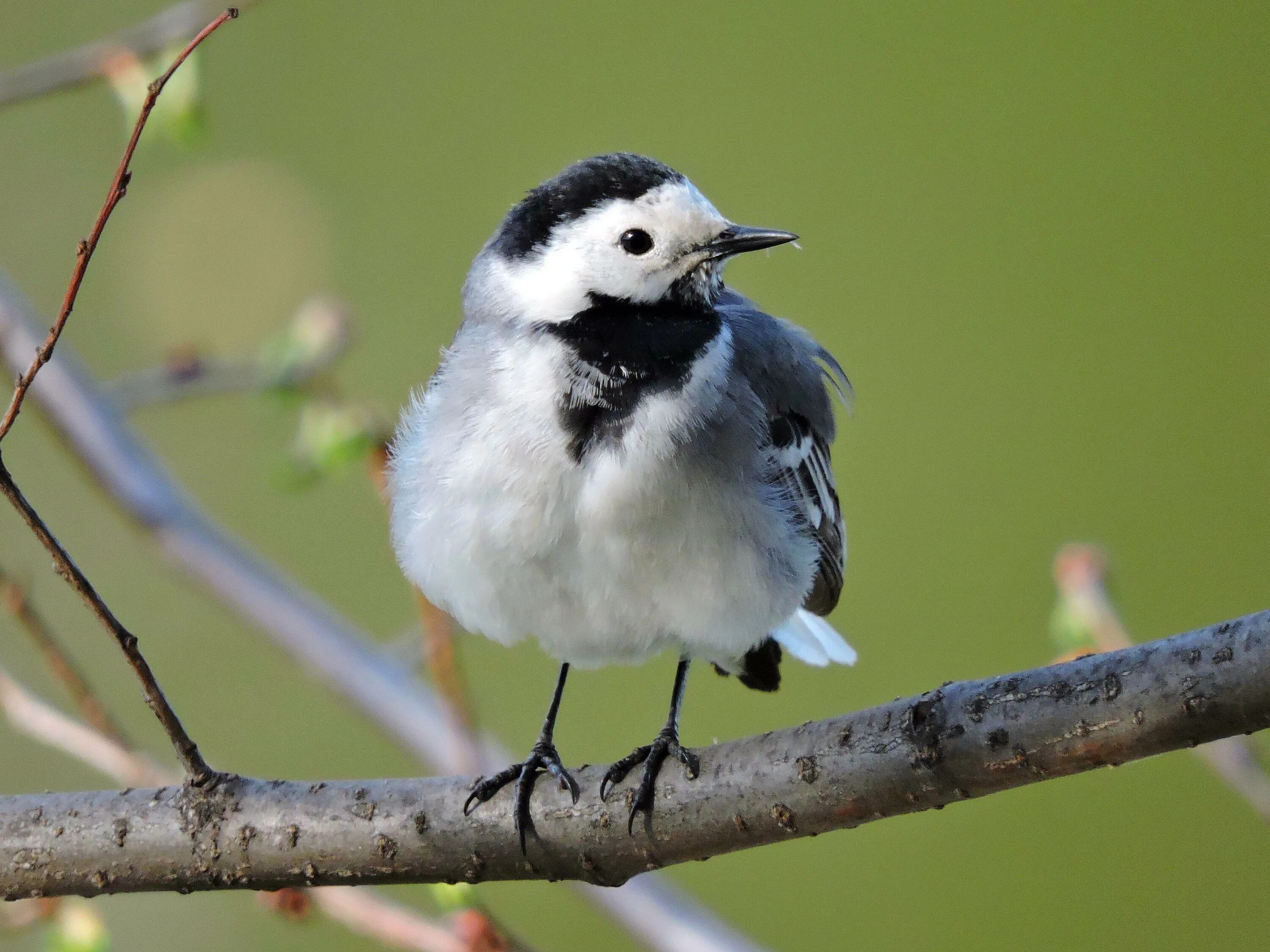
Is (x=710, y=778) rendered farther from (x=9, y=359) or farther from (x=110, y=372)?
(x=110, y=372)

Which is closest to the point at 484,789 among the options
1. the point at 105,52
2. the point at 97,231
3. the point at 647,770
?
the point at 647,770

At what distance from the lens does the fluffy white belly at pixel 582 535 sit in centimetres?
122

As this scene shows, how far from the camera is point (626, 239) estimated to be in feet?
4.25

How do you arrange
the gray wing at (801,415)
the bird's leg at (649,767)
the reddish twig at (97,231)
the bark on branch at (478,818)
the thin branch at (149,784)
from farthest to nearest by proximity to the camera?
the gray wing at (801,415) < the thin branch at (149,784) < the bird's leg at (649,767) < the bark on branch at (478,818) < the reddish twig at (97,231)

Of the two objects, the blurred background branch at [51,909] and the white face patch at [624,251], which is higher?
the white face patch at [624,251]

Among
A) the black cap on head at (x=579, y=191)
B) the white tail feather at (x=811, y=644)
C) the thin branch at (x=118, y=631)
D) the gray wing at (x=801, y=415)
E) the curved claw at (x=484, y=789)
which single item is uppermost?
the black cap on head at (x=579, y=191)

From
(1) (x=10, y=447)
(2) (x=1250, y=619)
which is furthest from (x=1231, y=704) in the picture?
(1) (x=10, y=447)

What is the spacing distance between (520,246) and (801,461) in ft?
1.28

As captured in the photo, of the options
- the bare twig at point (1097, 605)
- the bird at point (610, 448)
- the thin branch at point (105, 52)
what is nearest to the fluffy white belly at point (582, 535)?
the bird at point (610, 448)

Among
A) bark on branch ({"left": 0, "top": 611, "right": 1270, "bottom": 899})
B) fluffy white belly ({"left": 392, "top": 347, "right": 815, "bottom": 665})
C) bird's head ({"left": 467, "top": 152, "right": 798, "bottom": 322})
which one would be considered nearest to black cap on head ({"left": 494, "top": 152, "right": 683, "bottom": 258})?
bird's head ({"left": 467, "top": 152, "right": 798, "bottom": 322})

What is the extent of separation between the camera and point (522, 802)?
1.06 metres

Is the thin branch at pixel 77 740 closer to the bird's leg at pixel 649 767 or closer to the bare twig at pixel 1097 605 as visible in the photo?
the bird's leg at pixel 649 767

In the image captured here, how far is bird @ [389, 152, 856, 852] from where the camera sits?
1.23m

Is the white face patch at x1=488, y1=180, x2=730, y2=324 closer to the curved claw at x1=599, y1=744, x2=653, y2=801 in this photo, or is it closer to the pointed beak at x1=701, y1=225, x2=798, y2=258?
the pointed beak at x1=701, y1=225, x2=798, y2=258
